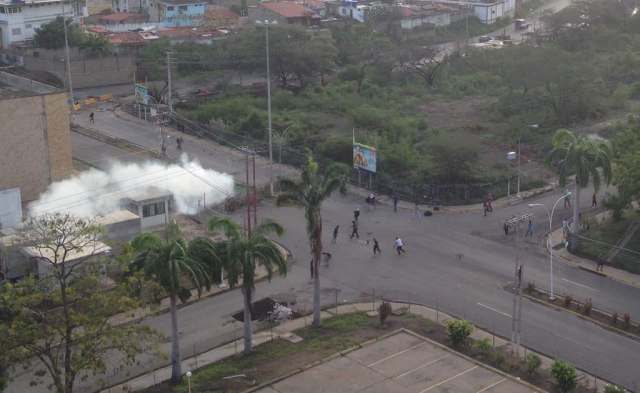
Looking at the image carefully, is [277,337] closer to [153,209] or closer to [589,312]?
[589,312]

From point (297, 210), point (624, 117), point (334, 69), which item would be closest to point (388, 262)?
point (297, 210)

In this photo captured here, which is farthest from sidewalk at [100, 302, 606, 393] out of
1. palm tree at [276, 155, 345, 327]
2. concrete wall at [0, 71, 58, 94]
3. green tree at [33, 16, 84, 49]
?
green tree at [33, 16, 84, 49]

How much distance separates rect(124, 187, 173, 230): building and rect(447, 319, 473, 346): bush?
758 inches

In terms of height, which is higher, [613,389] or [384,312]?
[613,389]

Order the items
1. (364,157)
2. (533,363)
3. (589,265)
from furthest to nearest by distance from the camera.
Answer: (364,157), (589,265), (533,363)

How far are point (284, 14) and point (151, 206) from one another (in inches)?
2579

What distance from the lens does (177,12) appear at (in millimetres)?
117688

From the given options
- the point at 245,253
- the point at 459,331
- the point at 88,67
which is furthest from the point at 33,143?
the point at 88,67

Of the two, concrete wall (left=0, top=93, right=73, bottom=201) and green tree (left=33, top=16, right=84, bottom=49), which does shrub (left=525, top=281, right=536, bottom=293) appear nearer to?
concrete wall (left=0, top=93, right=73, bottom=201)

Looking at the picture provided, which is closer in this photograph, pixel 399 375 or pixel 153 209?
pixel 399 375

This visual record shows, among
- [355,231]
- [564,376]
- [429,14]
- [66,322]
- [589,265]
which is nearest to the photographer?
[66,322]

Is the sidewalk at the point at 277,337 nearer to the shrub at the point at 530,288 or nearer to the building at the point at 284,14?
the shrub at the point at 530,288

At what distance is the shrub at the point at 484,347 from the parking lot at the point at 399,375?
774 mm

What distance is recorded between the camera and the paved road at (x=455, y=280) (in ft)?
116
